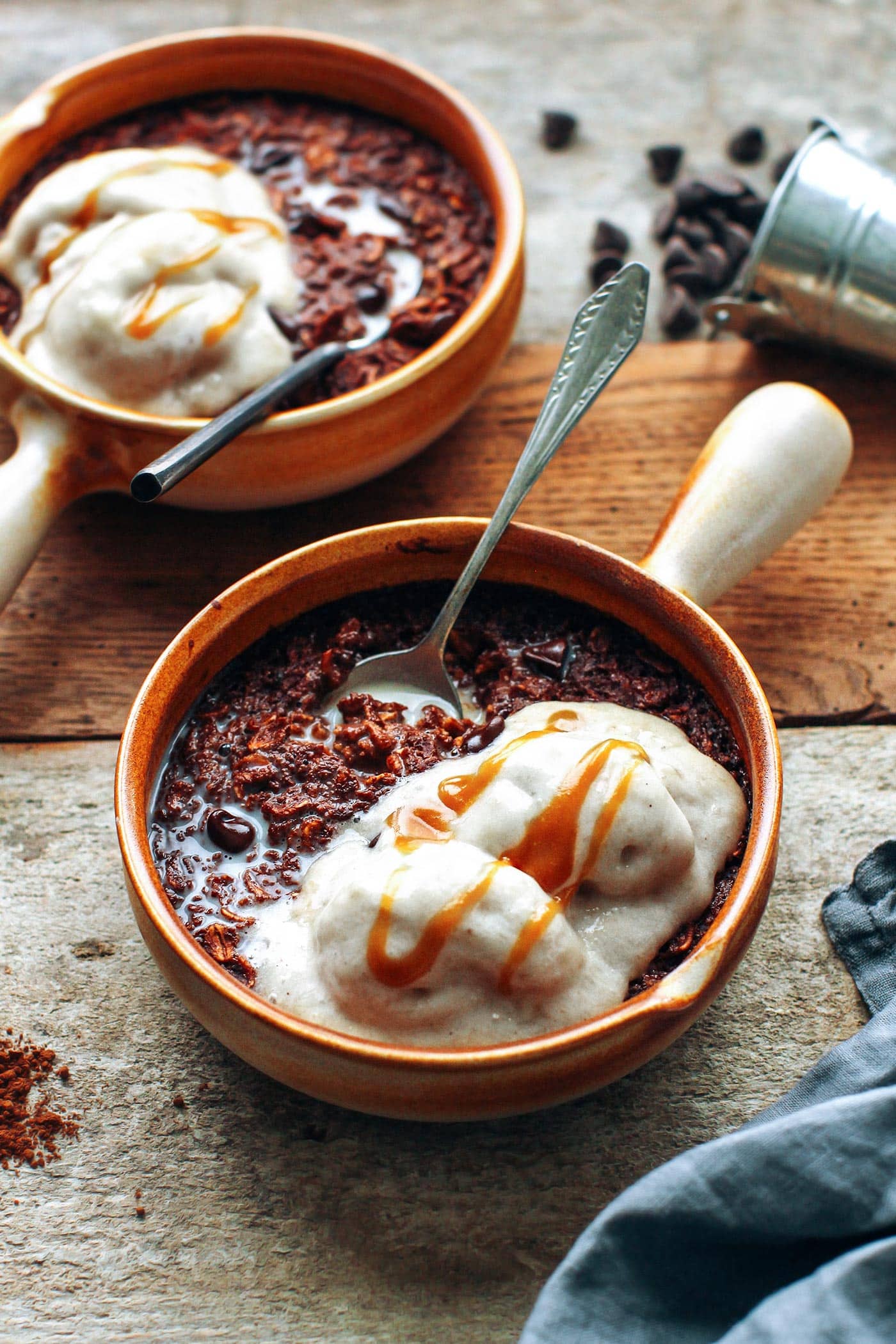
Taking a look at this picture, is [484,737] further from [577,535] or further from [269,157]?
[269,157]

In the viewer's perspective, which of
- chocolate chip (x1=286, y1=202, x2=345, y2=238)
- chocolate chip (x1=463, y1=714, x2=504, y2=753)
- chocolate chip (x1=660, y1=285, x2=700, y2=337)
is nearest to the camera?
chocolate chip (x1=463, y1=714, x2=504, y2=753)

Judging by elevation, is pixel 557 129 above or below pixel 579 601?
above

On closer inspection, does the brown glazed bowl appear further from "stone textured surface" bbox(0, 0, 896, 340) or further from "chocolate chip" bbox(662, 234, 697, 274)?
"stone textured surface" bbox(0, 0, 896, 340)

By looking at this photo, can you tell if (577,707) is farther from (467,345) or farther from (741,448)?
(467,345)

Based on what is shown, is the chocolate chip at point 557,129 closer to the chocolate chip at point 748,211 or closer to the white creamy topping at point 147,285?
the chocolate chip at point 748,211

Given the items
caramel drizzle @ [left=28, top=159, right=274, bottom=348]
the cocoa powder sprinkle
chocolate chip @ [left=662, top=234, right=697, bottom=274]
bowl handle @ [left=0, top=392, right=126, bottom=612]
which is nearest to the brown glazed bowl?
the cocoa powder sprinkle

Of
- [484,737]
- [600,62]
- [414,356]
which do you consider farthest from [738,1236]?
[600,62]
